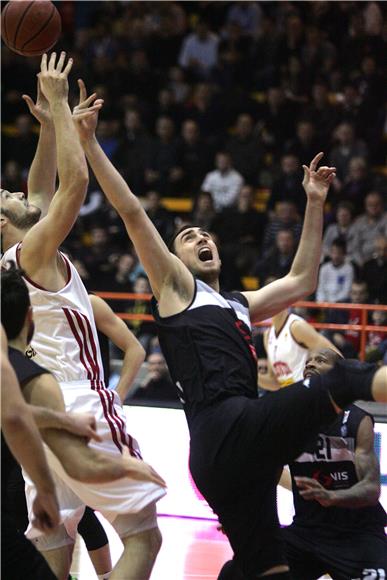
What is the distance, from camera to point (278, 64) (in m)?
14.3

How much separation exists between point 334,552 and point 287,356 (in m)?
4.06

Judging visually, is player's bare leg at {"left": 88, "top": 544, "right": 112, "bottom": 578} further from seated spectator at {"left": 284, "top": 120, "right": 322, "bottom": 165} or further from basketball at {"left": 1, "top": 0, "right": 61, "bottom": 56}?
seated spectator at {"left": 284, "top": 120, "right": 322, "bottom": 165}

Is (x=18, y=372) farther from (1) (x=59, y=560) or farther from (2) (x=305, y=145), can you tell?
(2) (x=305, y=145)

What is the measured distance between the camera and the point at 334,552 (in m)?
4.78

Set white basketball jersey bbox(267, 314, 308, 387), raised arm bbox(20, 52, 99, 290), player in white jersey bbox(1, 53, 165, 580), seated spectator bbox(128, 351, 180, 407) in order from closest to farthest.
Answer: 1. player in white jersey bbox(1, 53, 165, 580)
2. raised arm bbox(20, 52, 99, 290)
3. white basketball jersey bbox(267, 314, 308, 387)
4. seated spectator bbox(128, 351, 180, 407)

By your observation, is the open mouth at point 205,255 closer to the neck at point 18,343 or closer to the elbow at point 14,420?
the neck at point 18,343

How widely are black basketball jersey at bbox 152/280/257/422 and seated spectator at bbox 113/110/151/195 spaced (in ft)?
30.8

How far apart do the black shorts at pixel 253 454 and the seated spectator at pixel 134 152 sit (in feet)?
31.8

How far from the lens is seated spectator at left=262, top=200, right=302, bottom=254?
12.0 m

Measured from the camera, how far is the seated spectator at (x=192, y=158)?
13734 millimetres

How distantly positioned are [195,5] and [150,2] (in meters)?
0.74

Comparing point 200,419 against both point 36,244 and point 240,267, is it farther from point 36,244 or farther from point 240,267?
point 240,267

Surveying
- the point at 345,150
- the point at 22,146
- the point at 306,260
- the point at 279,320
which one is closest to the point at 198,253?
the point at 306,260

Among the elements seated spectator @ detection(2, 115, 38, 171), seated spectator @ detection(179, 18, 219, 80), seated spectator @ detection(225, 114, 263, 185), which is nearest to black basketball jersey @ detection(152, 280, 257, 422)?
seated spectator @ detection(225, 114, 263, 185)
